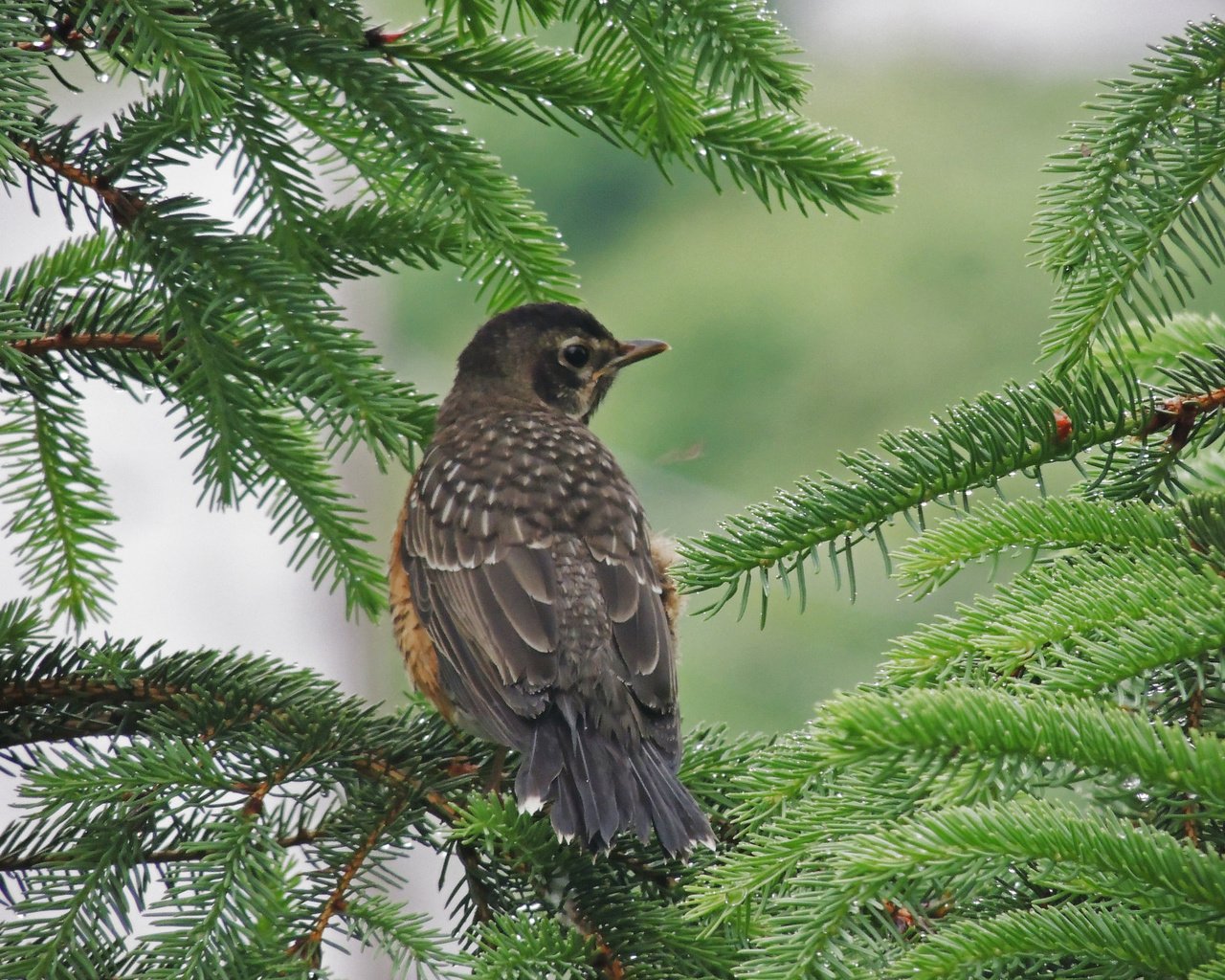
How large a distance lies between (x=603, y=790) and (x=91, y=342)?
906 mm

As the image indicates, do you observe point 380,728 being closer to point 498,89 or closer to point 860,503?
point 860,503

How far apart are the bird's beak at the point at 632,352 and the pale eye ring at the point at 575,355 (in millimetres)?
49

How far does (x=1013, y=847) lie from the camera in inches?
35.1

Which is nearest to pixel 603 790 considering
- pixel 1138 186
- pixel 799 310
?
pixel 1138 186

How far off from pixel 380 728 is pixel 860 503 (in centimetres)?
70

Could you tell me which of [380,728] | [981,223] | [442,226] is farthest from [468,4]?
[981,223]

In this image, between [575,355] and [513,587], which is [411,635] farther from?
[575,355]

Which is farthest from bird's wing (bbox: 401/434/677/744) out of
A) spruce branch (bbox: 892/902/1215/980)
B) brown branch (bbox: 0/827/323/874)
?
spruce branch (bbox: 892/902/1215/980)

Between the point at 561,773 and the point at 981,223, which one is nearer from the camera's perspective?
the point at 561,773

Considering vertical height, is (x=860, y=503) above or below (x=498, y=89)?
below

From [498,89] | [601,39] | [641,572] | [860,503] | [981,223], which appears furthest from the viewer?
[981,223]

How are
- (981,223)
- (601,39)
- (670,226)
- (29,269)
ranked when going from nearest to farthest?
(601,39), (29,269), (981,223), (670,226)

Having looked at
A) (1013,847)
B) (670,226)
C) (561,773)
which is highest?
(670,226)

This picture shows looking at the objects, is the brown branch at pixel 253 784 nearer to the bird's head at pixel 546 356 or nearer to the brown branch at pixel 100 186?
the brown branch at pixel 100 186
